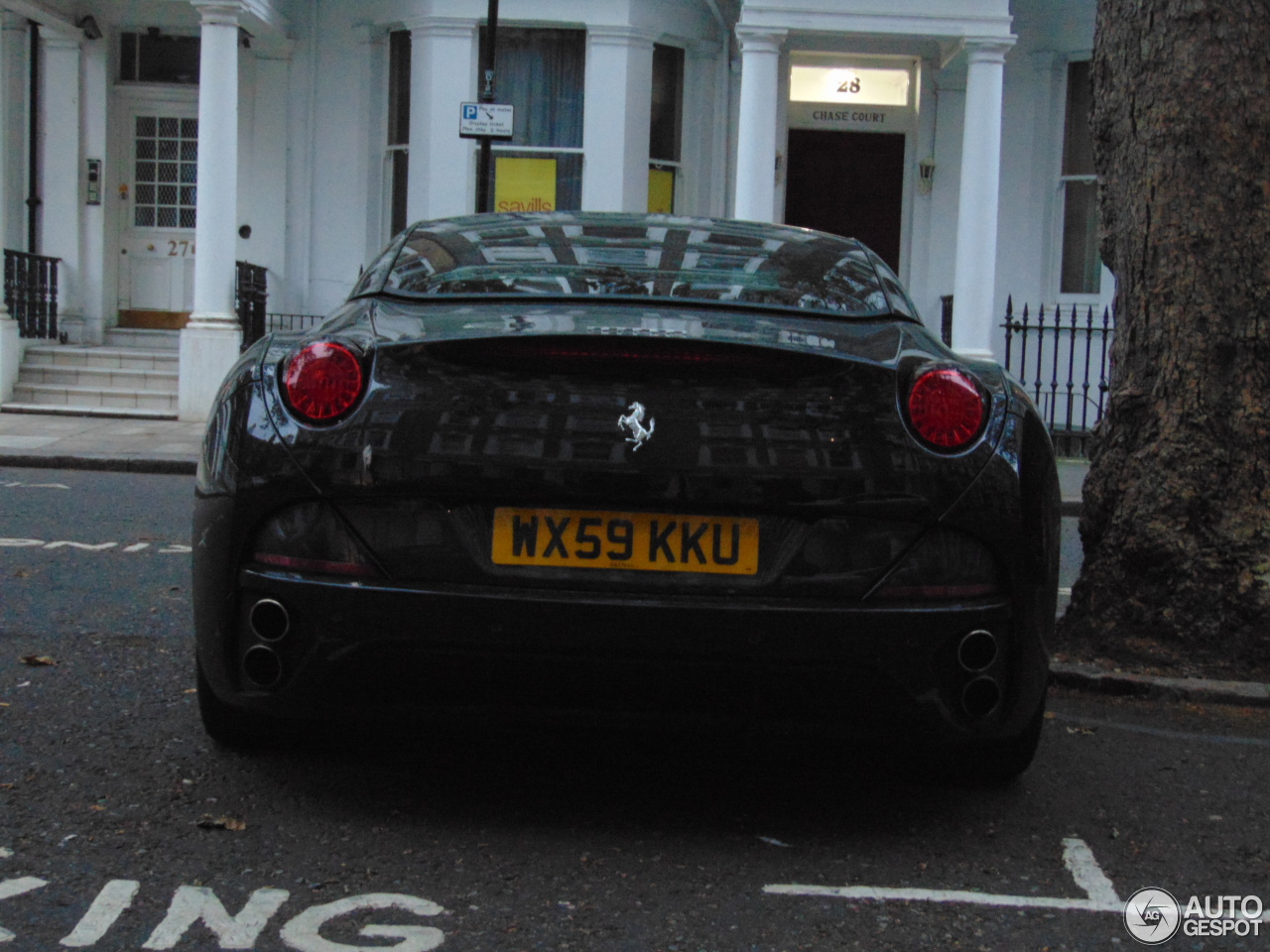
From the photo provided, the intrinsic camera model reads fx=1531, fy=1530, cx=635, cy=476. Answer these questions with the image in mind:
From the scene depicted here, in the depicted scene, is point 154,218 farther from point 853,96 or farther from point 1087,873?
point 1087,873

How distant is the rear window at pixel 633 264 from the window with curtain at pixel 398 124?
13.0m

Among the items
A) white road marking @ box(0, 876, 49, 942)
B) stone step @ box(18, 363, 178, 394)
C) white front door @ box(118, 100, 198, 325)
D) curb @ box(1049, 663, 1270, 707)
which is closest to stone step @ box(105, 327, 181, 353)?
white front door @ box(118, 100, 198, 325)

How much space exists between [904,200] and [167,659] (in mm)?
13453

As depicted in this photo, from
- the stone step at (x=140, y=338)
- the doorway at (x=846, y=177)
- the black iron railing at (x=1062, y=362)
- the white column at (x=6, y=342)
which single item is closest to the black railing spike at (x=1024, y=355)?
the black iron railing at (x=1062, y=362)

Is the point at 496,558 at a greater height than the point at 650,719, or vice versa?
the point at 496,558

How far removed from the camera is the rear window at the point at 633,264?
12.0 ft

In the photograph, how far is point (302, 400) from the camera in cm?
330

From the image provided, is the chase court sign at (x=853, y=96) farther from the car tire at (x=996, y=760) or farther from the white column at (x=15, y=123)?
the car tire at (x=996, y=760)

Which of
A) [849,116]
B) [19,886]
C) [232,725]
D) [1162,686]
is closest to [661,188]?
[849,116]

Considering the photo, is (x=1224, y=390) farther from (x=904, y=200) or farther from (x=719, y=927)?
(x=904, y=200)

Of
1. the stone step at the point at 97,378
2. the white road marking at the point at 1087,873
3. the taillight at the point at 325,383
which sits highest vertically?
the taillight at the point at 325,383

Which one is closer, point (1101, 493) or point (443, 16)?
point (1101, 493)

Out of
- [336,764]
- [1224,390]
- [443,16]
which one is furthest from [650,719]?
[443,16]

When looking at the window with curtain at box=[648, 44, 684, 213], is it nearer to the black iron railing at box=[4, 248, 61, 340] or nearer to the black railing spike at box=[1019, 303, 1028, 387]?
the black railing spike at box=[1019, 303, 1028, 387]
